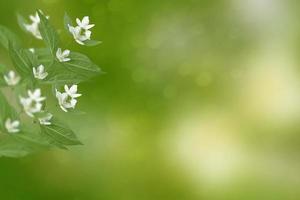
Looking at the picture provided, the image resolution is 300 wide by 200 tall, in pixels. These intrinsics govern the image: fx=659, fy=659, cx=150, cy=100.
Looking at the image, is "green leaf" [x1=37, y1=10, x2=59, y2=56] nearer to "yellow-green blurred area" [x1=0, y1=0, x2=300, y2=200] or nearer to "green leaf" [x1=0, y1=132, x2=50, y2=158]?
"green leaf" [x1=0, y1=132, x2=50, y2=158]

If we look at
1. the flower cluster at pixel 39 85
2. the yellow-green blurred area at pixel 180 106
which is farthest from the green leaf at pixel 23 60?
the yellow-green blurred area at pixel 180 106

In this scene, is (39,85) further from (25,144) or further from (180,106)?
(180,106)

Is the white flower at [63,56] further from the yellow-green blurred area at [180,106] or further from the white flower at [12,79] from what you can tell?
the yellow-green blurred area at [180,106]

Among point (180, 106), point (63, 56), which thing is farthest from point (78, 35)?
point (180, 106)

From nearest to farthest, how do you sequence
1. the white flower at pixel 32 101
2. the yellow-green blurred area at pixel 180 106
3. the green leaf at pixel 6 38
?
the white flower at pixel 32 101
the green leaf at pixel 6 38
the yellow-green blurred area at pixel 180 106

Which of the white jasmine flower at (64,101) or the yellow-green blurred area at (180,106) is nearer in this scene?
the white jasmine flower at (64,101)

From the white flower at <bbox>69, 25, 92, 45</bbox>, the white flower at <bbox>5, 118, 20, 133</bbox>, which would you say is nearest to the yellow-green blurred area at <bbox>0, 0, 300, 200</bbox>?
the white flower at <bbox>69, 25, 92, 45</bbox>

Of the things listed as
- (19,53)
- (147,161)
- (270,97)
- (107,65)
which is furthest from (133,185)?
(19,53)
